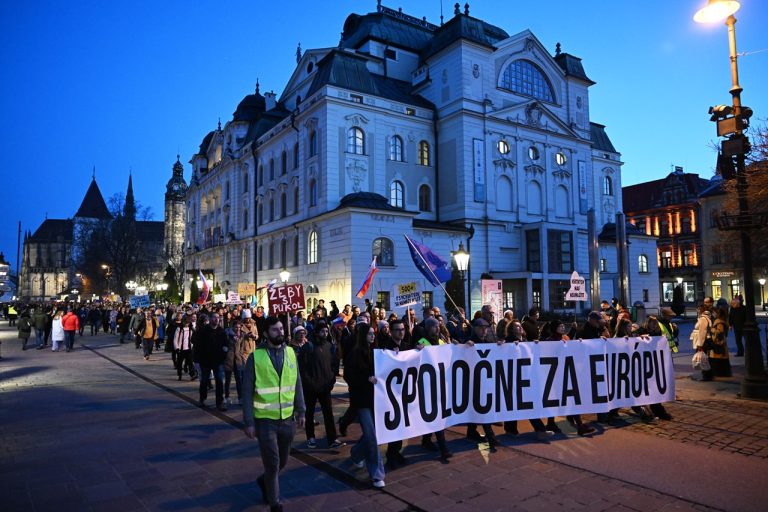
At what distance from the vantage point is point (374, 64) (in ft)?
141

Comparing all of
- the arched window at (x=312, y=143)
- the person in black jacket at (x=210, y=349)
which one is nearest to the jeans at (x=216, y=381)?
the person in black jacket at (x=210, y=349)

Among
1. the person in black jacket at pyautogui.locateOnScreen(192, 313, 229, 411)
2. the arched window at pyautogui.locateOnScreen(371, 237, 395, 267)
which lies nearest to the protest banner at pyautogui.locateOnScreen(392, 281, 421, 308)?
the person in black jacket at pyautogui.locateOnScreen(192, 313, 229, 411)

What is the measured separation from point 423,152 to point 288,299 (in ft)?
89.0

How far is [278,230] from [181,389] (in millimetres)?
29257

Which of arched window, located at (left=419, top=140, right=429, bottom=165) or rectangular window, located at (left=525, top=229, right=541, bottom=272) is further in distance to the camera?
arched window, located at (left=419, top=140, right=429, bottom=165)

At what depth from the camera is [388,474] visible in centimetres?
677

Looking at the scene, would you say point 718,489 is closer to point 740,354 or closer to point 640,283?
point 740,354

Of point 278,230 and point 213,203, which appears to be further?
point 213,203

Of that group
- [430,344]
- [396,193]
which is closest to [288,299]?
[430,344]

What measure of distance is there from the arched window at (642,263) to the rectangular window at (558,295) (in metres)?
13.9

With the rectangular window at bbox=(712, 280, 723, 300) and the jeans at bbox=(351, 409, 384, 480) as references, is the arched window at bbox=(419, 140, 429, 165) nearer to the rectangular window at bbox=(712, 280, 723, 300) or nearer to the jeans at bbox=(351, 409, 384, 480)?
the jeans at bbox=(351, 409, 384, 480)

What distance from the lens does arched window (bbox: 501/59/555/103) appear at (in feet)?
138

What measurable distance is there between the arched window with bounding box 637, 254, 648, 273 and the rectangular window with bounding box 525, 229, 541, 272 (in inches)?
640

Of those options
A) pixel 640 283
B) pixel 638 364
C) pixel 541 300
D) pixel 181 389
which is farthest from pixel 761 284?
pixel 181 389
